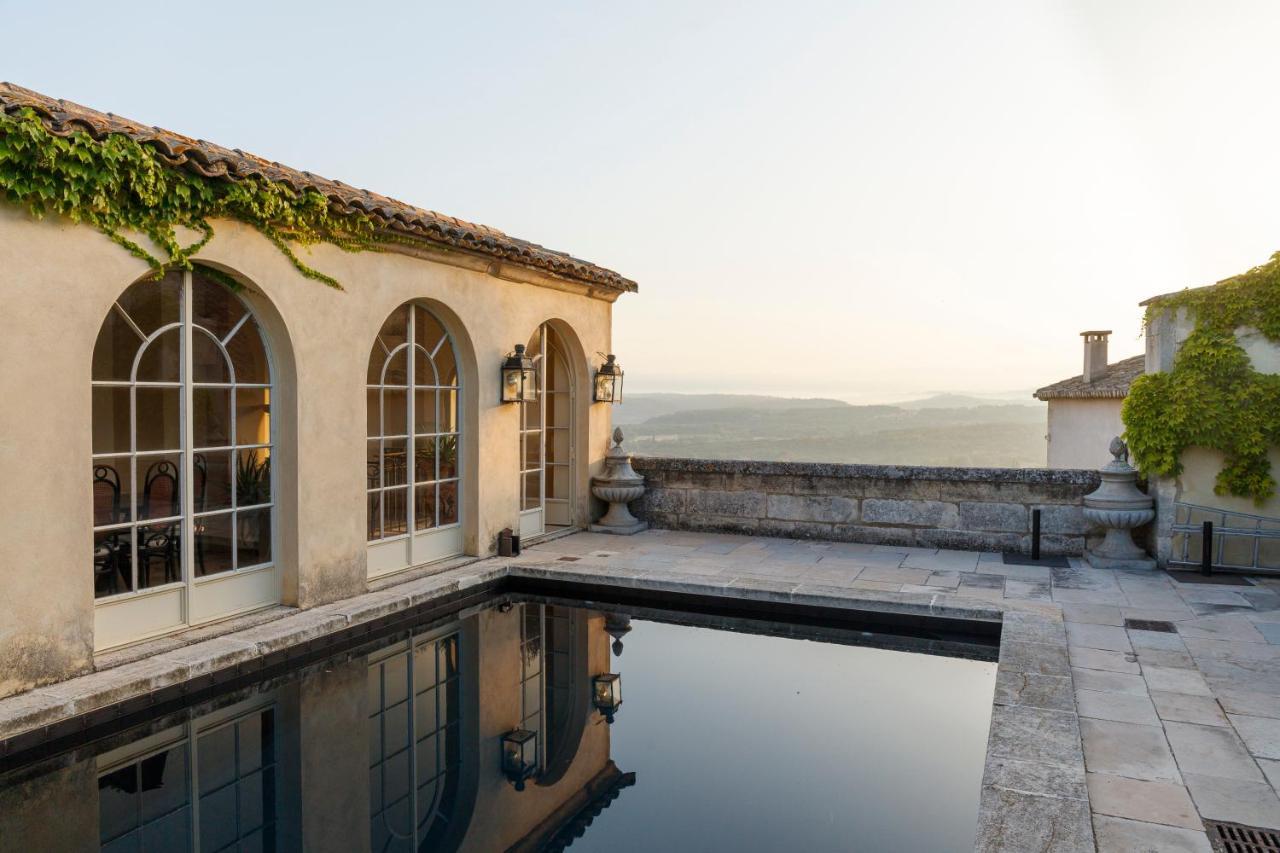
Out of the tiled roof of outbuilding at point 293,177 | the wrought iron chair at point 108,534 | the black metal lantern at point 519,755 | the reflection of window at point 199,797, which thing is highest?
the tiled roof of outbuilding at point 293,177

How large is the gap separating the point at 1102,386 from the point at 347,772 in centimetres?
2277

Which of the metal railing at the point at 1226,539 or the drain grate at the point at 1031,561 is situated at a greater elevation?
the metal railing at the point at 1226,539

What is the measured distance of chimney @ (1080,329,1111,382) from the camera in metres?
22.6

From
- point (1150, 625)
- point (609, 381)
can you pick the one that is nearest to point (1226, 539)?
point (1150, 625)

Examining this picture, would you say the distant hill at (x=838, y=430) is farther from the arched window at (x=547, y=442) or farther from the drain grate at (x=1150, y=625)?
the drain grate at (x=1150, y=625)

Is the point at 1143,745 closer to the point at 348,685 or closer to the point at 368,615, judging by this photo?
the point at 348,685

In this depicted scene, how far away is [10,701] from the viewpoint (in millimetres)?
3953

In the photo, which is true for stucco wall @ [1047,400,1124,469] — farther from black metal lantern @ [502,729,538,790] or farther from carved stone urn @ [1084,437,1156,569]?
black metal lantern @ [502,729,538,790]

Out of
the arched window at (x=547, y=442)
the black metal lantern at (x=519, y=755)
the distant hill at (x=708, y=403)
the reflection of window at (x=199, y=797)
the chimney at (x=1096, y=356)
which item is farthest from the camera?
the distant hill at (x=708, y=403)

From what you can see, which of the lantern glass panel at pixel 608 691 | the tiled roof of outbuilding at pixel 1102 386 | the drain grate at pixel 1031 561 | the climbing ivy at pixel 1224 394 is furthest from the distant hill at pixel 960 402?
the lantern glass panel at pixel 608 691

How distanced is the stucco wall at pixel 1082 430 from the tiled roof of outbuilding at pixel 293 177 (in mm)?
17862

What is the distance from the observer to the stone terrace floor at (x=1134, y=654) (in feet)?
10.3

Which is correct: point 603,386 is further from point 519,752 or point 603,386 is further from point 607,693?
point 519,752

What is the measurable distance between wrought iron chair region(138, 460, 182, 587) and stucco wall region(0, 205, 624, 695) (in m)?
0.59
